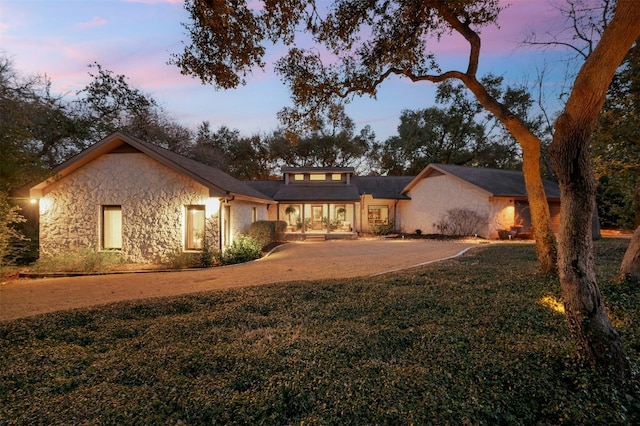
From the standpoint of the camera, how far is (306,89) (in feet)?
26.8

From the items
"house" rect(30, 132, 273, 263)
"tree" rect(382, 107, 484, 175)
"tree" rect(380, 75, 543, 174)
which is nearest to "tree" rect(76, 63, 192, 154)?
"house" rect(30, 132, 273, 263)

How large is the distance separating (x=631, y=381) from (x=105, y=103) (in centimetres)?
2799

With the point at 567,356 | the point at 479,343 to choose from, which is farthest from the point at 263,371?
the point at 567,356

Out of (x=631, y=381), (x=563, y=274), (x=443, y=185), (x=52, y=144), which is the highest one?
(x=52, y=144)

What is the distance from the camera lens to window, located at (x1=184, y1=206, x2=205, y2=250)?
460 inches

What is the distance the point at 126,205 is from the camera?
11516 millimetres

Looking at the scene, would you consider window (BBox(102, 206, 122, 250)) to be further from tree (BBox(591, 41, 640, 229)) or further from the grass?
tree (BBox(591, 41, 640, 229))

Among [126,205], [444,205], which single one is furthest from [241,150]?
[126,205]

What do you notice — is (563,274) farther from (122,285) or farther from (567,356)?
(122,285)

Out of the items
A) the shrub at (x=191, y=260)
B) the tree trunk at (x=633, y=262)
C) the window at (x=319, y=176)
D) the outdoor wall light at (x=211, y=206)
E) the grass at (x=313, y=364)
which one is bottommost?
the grass at (x=313, y=364)

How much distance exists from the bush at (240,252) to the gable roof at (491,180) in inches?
552

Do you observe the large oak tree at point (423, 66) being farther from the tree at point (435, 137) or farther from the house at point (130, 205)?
the tree at point (435, 137)

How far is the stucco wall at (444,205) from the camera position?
62.0 feet

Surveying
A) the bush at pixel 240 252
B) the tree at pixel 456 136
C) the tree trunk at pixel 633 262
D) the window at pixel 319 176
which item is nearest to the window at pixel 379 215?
the window at pixel 319 176
